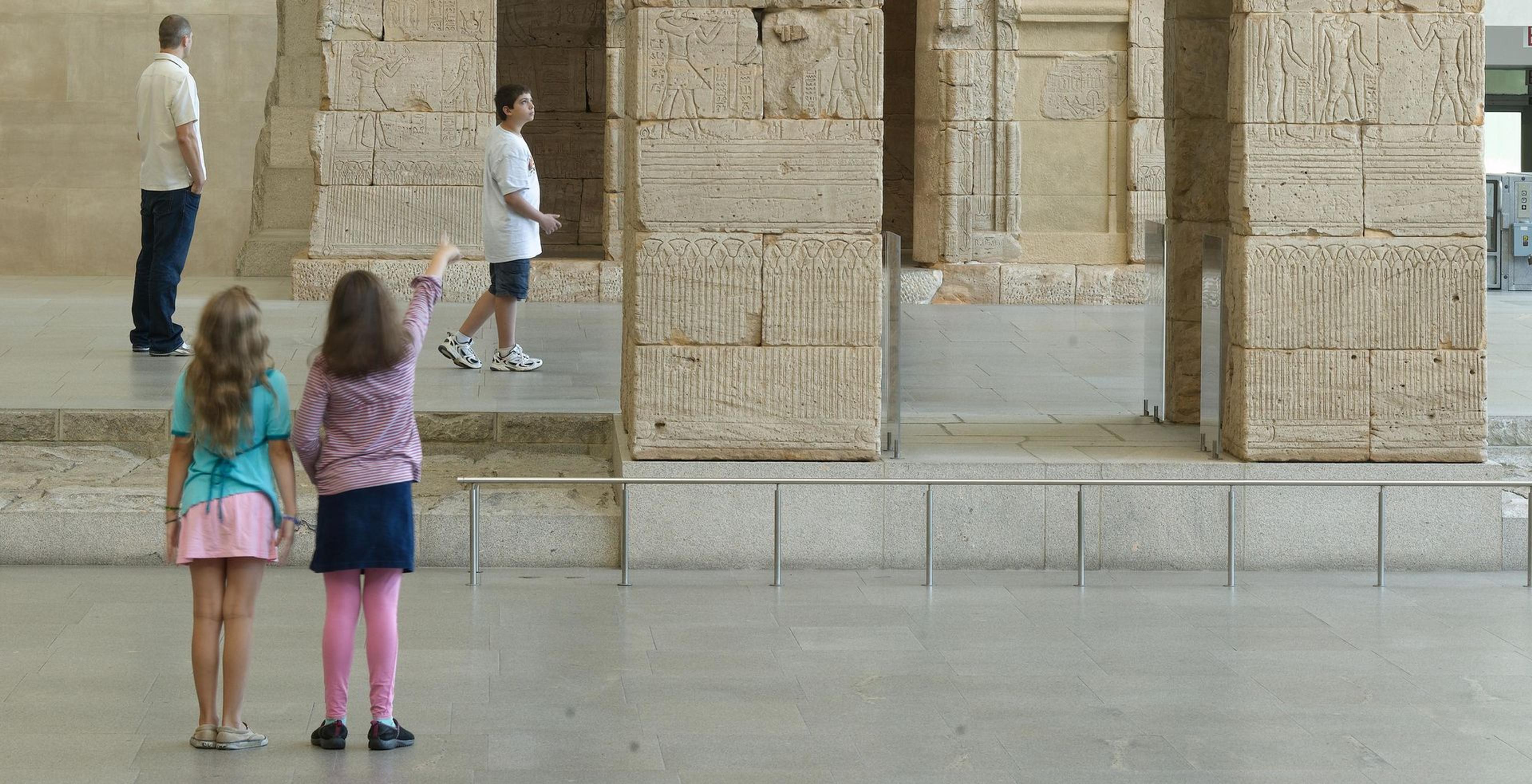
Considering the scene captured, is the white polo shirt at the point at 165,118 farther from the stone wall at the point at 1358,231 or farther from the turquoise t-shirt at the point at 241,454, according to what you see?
the stone wall at the point at 1358,231

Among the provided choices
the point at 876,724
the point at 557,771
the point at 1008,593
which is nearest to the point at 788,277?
the point at 1008,593

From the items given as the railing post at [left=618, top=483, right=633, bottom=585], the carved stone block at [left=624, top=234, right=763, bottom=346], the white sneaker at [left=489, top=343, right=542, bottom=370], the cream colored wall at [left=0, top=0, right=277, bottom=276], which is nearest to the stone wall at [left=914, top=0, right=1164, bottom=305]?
the white sneaker at [left=489, top=343, right=542, bottom=370]

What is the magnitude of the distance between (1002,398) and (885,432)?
7.23ft

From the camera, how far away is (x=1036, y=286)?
52.3 ft

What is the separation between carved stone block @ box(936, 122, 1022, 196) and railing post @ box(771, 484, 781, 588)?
8.99m

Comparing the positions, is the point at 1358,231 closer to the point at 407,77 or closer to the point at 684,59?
the point at 684,59

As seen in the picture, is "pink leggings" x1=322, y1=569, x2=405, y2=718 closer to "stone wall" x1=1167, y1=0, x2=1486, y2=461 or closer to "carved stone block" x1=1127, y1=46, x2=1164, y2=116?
"stone wall" x1=1167, y1=0, x2=1486, y2=461

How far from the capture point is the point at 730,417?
7734 mm

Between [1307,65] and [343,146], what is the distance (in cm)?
861

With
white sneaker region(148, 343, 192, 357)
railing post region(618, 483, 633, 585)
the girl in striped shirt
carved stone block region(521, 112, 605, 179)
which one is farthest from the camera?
carved stone block region(521, 112, 605, 179)

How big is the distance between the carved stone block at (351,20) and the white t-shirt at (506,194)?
172 inches

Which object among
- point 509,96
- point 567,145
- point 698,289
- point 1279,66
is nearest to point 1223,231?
point 1279,66

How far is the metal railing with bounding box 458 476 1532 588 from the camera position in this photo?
23.8 feet

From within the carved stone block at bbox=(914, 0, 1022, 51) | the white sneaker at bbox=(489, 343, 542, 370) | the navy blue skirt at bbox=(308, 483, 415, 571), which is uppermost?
the carved stone block at bbox=(914, 0, 1022, 51)
